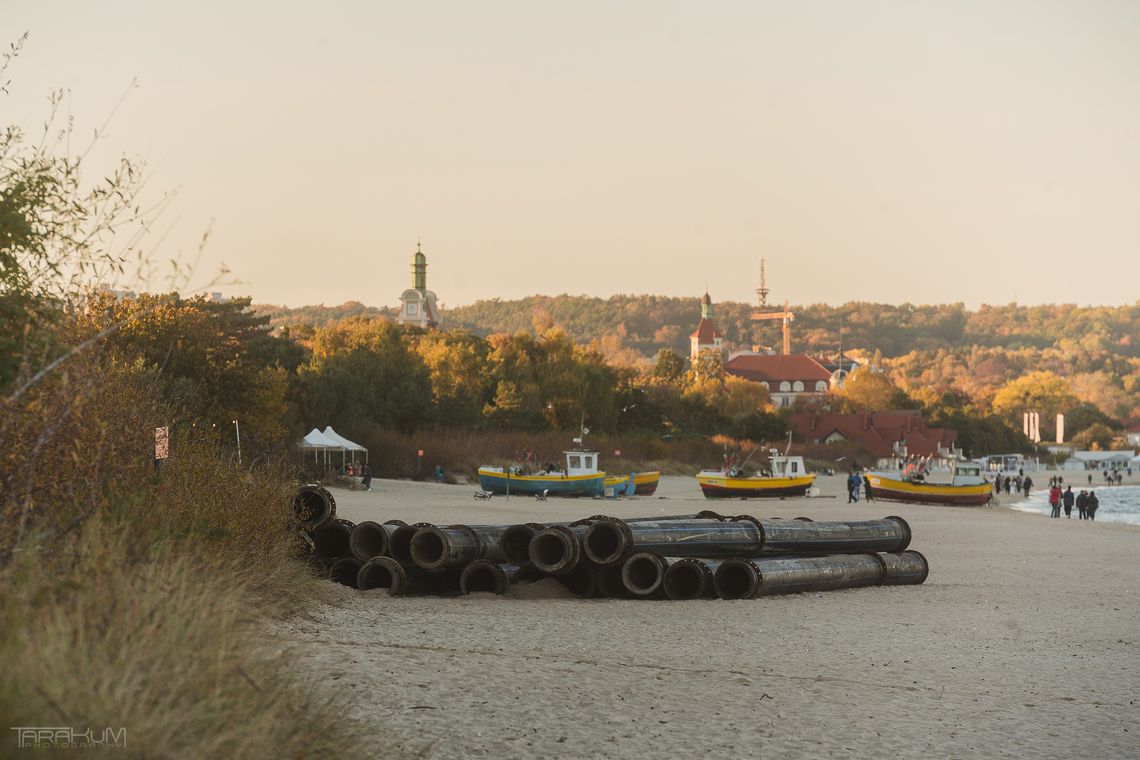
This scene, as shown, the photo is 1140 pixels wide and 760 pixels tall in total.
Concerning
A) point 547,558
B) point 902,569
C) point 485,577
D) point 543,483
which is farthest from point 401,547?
point 543,483

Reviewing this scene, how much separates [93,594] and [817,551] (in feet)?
47.8

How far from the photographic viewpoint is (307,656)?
9789 millimetres

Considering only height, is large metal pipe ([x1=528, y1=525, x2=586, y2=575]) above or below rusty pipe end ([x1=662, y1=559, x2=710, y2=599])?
above

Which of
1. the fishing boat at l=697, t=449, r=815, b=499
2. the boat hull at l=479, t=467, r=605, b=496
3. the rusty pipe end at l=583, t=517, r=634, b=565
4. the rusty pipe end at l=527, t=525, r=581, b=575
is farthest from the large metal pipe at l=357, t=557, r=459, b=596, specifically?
the fishing boat at l=697, t=449, r=815, b=499

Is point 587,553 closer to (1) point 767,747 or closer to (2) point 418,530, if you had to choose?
(2) point 418,530

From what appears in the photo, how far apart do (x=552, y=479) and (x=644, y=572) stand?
127 ft

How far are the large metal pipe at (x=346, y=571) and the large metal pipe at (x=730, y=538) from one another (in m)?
2.82

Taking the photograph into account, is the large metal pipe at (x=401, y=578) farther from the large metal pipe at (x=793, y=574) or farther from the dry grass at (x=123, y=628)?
→ the dry grass at (x=123, y=628)

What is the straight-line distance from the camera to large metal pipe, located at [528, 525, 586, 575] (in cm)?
1659

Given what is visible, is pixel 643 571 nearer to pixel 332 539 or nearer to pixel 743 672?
pixel 332 539

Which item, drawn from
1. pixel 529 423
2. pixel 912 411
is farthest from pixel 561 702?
pixel 912 411

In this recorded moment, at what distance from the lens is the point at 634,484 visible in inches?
2474

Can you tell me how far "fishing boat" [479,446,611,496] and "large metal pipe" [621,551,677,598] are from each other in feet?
113

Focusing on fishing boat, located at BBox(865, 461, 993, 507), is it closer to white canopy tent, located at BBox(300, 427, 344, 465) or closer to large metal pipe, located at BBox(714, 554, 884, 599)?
white canopy tent, located at BBox(300, 427, 344, 465)
